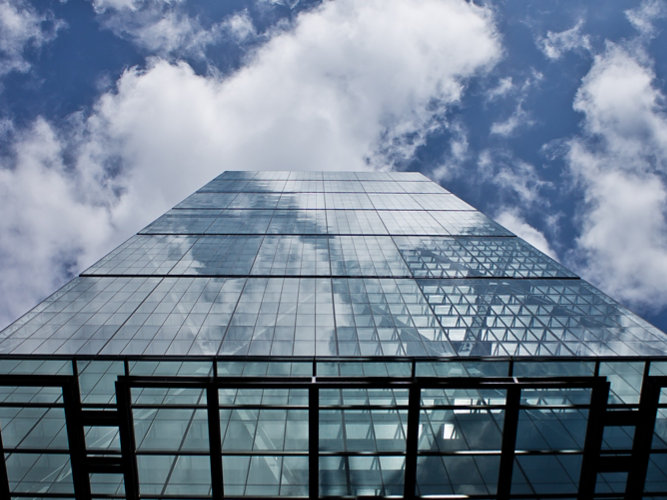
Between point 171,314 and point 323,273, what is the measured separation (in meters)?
11.5

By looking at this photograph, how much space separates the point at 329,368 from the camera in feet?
45.9

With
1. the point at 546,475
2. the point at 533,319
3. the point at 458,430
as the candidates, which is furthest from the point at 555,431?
the point at 533,319

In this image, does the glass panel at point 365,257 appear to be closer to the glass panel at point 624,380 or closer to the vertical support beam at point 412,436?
the glass panel at point 624,380

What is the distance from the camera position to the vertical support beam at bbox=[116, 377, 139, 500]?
8.79 meters

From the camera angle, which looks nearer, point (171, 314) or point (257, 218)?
point (171, 314)

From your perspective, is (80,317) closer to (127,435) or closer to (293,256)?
(293,256)

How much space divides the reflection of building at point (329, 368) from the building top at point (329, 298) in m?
0.17

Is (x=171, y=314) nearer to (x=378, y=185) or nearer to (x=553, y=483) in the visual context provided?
(x=553, y=483)

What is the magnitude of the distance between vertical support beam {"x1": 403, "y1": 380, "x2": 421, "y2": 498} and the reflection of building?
0.25 feet

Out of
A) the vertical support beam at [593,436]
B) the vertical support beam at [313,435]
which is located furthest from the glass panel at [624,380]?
the vertical support beam at [313,435]

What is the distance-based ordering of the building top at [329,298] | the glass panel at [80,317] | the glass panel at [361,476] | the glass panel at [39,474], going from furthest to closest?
the building top at [329,298] < the glass panel at [80,317] < the glass panel at [39,474] < the glass panel at [361,476]

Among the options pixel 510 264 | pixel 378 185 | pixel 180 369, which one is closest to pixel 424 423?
pixel 180 369

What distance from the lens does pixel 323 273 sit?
30.0 metres

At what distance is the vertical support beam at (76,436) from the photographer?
28.5ft
